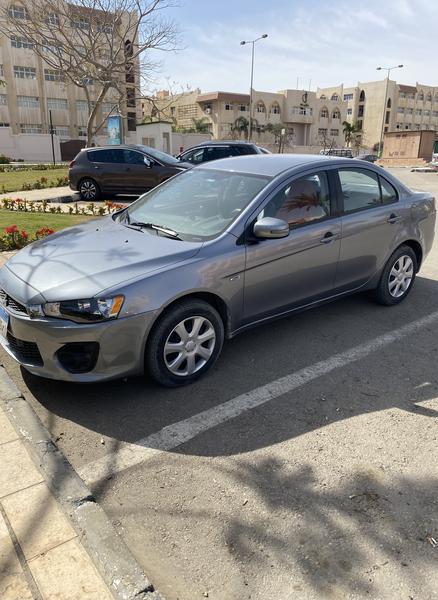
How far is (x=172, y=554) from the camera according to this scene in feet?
7.40

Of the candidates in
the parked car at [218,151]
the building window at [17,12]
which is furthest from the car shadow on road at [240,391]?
the building window at [17,12]

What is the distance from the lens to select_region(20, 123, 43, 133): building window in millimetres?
56372

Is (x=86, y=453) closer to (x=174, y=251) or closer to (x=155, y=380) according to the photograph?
(x=155, y=380)

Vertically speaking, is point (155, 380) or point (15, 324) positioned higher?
point (15, 324)

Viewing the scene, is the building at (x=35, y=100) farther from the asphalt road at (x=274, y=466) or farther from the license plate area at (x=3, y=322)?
the asphalt road at (x=274, y=466)

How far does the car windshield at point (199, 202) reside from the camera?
3.98 metres

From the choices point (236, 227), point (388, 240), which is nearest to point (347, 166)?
point (388, 240)

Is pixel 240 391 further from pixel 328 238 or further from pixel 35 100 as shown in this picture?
pixel 35 100

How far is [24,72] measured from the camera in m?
55.3

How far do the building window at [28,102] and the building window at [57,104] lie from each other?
1290 mm

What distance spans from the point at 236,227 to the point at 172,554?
7.84 feet

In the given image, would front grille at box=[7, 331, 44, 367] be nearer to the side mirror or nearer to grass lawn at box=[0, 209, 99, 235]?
the side mirror

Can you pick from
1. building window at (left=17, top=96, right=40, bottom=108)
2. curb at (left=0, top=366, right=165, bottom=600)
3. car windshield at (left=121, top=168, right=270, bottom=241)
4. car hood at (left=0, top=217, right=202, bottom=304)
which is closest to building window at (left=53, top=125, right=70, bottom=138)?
building window at (left=17, top=96, right=40, bottom=108)

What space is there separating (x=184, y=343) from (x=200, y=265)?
0.58 meters
